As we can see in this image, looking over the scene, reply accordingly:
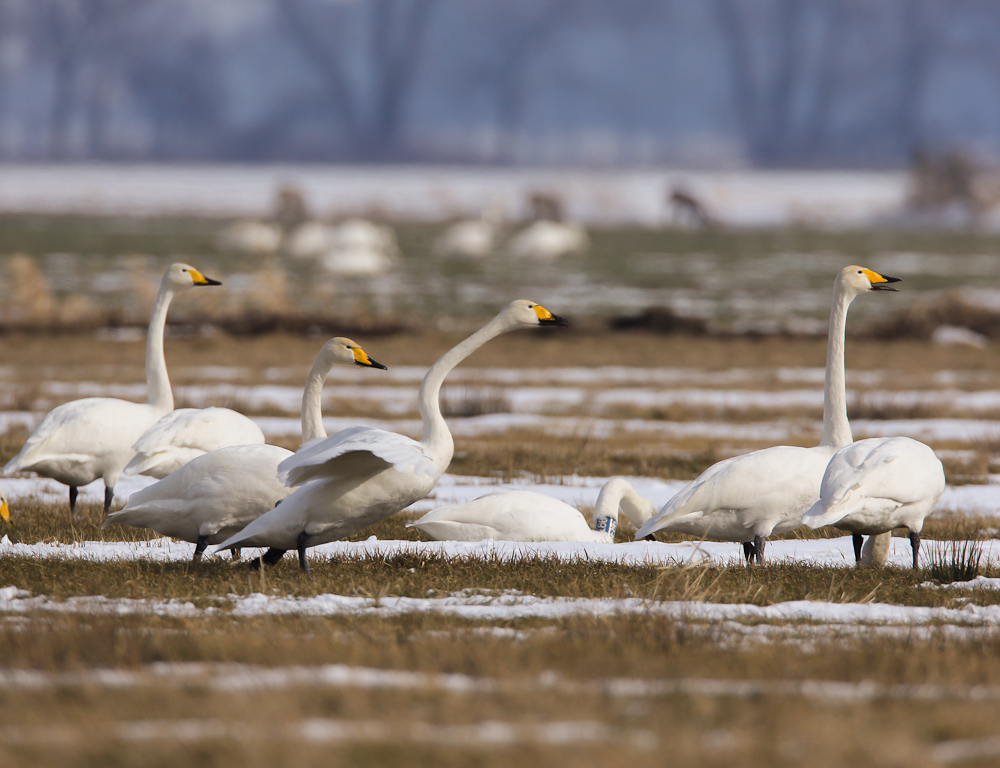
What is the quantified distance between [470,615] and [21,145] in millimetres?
157927

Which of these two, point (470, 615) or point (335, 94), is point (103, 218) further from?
point (335, 94)

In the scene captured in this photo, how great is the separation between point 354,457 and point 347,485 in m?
0.23

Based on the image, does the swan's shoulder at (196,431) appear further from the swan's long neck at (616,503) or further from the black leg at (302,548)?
the swan's long neck at (616,503)

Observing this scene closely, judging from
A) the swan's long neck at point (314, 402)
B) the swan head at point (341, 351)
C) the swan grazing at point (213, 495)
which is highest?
the swan head at point (341, 351)

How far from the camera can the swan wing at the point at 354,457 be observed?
19.7ft

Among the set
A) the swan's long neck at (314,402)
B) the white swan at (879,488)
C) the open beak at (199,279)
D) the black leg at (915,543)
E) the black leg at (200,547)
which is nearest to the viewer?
the white swan at (879,488)

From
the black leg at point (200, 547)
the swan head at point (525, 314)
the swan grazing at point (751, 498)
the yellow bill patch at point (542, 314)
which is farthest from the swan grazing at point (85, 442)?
the swan grazing at point (751, 498)

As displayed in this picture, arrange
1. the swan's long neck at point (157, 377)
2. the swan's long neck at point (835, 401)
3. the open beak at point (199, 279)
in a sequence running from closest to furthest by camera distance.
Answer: the swan's long neck at point (835, 401), the swan's long neck at point (157, 377), the open beak at point (199, 279)

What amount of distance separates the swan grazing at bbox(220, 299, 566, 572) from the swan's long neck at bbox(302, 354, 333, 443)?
1251 mm

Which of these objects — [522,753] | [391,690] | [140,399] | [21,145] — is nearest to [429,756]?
[522,753]

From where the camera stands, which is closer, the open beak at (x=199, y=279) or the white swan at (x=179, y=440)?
the white swan at (x=179, y=440)

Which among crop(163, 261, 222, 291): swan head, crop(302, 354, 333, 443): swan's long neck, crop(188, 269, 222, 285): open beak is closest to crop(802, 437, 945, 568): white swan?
crop(302, 354, 333, 443): swan's long neck

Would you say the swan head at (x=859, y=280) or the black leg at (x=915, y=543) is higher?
the swan head at (x=859, y=280)

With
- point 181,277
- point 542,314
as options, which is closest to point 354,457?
point 542,314
